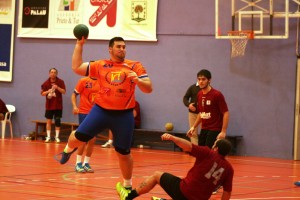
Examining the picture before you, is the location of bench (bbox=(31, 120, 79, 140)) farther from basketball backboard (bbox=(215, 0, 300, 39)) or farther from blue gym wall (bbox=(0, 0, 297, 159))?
basketball backboard (bbox=(215, 0, 300, 39))

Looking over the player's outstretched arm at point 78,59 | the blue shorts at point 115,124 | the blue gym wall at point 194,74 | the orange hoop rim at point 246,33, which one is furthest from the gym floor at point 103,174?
the orange hoop rim at point 246,33

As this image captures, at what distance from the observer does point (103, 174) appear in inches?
459

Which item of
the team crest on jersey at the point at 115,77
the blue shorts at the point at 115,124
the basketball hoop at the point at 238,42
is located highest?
the basketball hoop at the point at 238,42

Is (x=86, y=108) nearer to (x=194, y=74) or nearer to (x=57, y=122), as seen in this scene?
(x=194, y=74)

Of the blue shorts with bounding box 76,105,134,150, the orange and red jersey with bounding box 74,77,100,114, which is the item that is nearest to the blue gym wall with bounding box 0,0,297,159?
the orange and red jersey with bounding box 74,77,100,114

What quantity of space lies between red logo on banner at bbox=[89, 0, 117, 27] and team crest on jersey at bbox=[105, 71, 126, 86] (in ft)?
38.9

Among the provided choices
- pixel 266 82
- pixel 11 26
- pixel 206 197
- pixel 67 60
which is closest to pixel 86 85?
pixel 206 197

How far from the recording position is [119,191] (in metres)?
8.26

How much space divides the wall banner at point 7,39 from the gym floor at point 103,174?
4.37 metres

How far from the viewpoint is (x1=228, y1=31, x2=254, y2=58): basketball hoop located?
17141 mm

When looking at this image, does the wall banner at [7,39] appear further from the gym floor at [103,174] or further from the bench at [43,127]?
the gym floor at [103,174]

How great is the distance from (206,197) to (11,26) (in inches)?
639

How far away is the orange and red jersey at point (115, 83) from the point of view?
333 inches

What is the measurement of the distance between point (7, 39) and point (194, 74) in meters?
7.18
